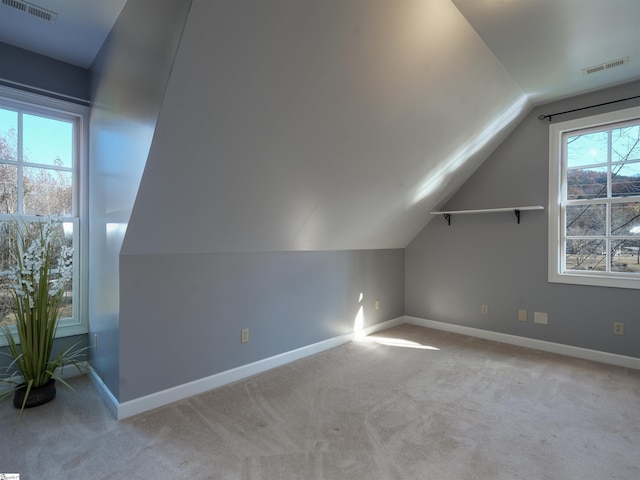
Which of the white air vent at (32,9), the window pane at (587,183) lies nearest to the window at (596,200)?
the window pane at (587,183)

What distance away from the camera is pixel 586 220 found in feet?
10.9

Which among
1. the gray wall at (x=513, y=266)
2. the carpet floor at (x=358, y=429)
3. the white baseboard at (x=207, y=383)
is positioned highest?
the gray wall at (x=513, y=266)

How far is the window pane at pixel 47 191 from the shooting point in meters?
2.65

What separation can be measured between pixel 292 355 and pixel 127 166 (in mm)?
2069

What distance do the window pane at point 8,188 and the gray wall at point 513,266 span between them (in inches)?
161

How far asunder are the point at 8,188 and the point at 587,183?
5035 mm

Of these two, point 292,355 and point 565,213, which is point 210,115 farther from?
point 565,213

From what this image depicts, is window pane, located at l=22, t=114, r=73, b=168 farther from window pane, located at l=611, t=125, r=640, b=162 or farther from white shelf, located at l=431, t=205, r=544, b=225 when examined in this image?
window pane, located at l=611, t=125, r=640, b=162

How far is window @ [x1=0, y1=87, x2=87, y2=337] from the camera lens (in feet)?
8.29

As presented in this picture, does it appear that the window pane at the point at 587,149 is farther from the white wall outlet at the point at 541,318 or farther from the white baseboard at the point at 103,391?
the white baseboard at the point at 103,391

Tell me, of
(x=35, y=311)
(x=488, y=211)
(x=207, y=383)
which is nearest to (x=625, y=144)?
(x=488, y=211)

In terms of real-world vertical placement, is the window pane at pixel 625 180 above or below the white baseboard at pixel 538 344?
above

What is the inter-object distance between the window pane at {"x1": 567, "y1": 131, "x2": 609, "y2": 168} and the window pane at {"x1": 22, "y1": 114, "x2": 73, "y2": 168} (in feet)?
15.3

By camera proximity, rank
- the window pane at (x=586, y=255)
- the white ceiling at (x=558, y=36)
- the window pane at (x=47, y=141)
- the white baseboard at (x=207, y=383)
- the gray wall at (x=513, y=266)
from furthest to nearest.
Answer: the window pane at (x=586, y=255), the gray wall at (x=513, y=266), the window pane at (x=47, y=141), the white baseboard at (x=207, y=383), the white ceiling at (x=558, y=36)
